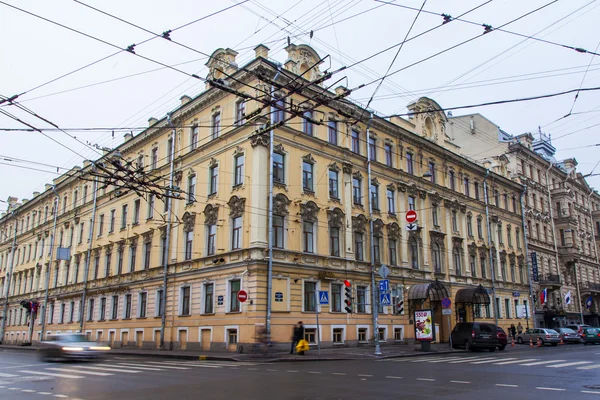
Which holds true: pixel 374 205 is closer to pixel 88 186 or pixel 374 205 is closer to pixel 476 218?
pixel 476 218

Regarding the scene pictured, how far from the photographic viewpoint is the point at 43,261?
53031 mm

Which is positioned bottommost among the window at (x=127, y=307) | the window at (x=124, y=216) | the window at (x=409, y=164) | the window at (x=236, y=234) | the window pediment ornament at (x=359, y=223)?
the window at (x=127, y=307)

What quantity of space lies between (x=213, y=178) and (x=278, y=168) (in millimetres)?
4828

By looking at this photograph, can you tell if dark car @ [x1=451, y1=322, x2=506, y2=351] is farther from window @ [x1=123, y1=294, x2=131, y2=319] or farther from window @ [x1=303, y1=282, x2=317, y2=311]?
window @ [x1=123, y1=294, x2=131, y2=319]

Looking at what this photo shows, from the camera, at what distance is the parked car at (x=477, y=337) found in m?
29.3

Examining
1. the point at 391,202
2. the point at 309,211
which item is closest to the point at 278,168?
the point at 309,211

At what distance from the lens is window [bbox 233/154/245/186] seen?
2913 centimetres

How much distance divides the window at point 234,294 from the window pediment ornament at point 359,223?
895 centimetres

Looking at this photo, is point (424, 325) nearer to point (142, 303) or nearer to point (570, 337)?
point (570, 337)

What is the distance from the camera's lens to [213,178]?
3166 centimetres

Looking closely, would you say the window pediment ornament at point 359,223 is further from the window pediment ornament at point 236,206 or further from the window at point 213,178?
the window at point 213,178

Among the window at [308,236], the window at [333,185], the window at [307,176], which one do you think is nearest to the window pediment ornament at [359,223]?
the window at [333,185]

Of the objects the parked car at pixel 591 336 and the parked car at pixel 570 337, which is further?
the parked car at pixel 570 337

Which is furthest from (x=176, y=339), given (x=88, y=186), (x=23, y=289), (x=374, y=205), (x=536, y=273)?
(x=536, y=273)
